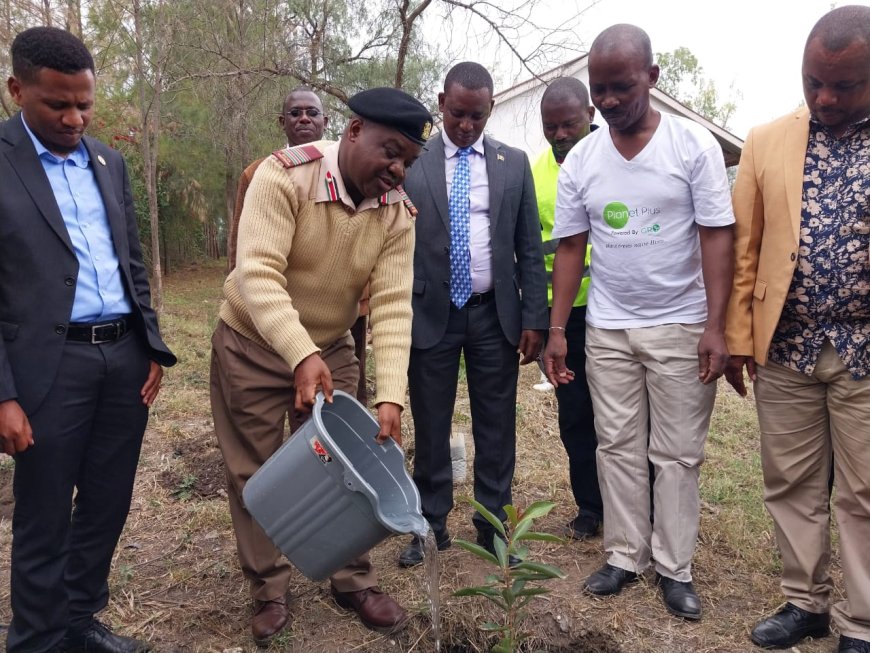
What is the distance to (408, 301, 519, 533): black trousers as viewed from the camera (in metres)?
2.82

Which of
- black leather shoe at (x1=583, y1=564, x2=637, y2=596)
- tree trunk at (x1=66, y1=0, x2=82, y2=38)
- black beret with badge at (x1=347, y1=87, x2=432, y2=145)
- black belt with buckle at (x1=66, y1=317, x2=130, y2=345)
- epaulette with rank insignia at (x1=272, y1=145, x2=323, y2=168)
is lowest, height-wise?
black leather shoe at (x1=583, y1=564, x2=637, y2=596)

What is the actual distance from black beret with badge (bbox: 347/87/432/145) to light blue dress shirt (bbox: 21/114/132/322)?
885 millimetres

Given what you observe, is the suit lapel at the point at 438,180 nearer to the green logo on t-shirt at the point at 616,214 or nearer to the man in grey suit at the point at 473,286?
the man in grey suit at the point at 473,286

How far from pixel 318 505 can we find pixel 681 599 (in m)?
1.44

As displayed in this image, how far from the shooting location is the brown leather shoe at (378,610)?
257 centimetres

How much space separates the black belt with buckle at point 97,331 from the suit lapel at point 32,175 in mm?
241

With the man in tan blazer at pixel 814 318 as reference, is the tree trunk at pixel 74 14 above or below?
above

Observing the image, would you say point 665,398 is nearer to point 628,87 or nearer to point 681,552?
point 681,552

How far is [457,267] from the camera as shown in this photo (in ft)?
9.15

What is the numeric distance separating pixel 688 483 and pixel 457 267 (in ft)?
3.82

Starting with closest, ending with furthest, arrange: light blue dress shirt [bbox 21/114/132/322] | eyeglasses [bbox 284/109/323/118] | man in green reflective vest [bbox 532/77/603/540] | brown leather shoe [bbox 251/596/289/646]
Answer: light blue dress shirt [bbox 21/114/132/322]
brown leather shoe [bbox 251/596/289/646]
man in green reflective vest [bbox 532/77/603/540]
eyeglasses [bbox 284/109/323/118]

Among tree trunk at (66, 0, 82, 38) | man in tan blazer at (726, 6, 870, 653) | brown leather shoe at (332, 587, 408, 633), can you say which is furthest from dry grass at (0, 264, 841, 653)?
tree trunk at (66, 0, 82, 38)

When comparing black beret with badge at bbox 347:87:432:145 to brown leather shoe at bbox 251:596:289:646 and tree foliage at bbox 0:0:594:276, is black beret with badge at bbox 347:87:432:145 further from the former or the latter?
tree foliage at bbox 0:0:594:276

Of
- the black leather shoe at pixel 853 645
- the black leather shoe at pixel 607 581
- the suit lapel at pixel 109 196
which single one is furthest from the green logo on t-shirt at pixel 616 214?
the suit lapel at pixel 109 196
